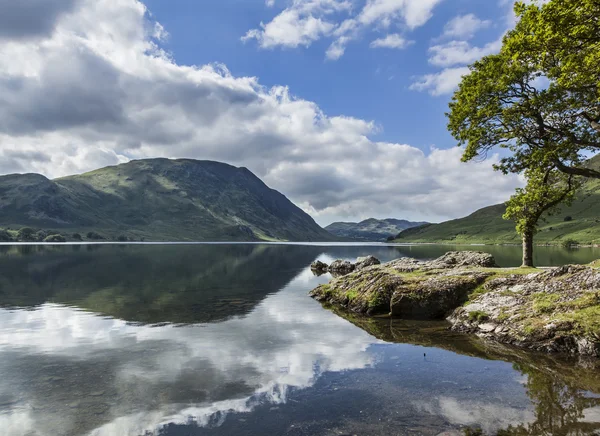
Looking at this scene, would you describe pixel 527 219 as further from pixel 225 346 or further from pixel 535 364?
pixel 225 346

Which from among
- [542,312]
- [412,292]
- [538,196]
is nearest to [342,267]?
[412,292]

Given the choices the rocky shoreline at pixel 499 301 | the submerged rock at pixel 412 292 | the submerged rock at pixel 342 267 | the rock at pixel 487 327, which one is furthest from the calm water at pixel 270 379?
the submerged rock at pixel 342 267

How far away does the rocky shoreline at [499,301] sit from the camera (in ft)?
69.7

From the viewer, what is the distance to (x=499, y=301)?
89.4 ft

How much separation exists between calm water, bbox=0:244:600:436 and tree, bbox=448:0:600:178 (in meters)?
15.8

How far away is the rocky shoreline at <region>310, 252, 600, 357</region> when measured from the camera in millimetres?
21242

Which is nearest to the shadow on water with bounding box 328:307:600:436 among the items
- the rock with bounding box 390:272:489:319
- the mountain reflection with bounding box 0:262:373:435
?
the rock with bounding box 390:272:489:319

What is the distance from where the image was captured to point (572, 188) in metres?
32.8

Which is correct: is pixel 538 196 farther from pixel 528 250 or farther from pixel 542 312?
pixel 542 312

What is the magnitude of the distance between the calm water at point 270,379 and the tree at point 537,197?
48.8ft

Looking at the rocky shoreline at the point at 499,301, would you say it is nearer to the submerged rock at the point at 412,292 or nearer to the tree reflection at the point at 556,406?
the submerged rock at the point at 412,292

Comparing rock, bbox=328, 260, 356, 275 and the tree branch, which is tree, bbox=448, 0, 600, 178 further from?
rock, bbox=328, 260, 356, 275

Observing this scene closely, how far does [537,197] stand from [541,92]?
874cm

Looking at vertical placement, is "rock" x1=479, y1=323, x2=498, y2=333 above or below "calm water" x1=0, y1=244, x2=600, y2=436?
above
